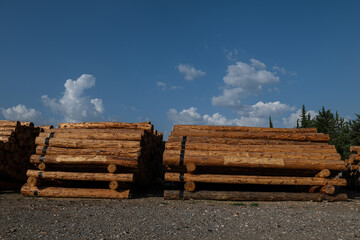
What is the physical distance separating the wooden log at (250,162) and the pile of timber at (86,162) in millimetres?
1528

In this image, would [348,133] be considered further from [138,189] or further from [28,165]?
[28,165]

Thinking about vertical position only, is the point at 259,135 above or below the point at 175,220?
above

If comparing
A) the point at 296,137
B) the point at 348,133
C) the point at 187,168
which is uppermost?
the point at 348,133

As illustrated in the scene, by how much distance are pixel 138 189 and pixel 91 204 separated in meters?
3.50

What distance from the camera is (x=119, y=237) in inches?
202

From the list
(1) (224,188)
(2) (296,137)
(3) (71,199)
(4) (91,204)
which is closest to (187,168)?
(1) (224,188)

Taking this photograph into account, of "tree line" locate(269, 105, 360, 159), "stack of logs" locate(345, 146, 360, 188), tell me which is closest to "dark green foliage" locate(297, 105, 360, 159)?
"tree line" locate(269, 105, 360, 159)

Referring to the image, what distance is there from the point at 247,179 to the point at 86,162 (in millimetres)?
5619

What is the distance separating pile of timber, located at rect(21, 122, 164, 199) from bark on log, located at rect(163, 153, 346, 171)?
60.4 inches

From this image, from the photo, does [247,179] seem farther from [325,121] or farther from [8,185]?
[325,121]

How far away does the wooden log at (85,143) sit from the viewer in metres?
10.1

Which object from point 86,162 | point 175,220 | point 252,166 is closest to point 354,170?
point 252,166

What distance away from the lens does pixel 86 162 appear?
384 inches

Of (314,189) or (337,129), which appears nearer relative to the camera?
(314,189)
